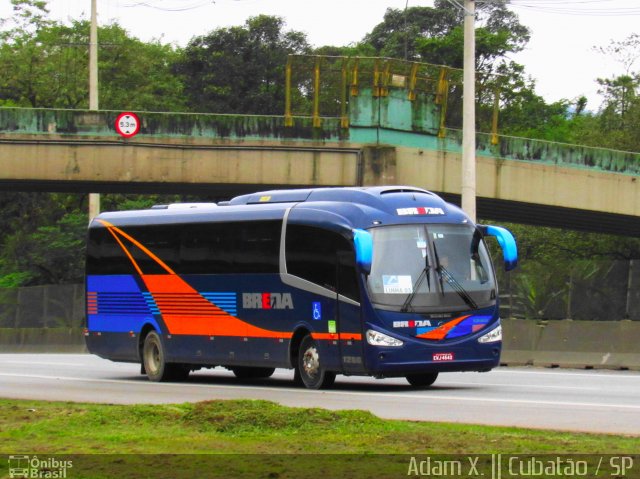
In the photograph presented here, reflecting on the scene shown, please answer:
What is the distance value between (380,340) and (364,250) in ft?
4.36

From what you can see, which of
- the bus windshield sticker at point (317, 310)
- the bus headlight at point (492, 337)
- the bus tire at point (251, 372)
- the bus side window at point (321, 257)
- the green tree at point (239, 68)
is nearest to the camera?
the bus side window at point (321, 257)

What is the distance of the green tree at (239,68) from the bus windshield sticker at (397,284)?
199 feet

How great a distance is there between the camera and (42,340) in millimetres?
47312

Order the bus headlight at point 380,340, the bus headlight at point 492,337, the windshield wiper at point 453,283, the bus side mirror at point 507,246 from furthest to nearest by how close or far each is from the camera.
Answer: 1. the bus side mirror at point 507,246
2. the bus headlight at point 492,337
3. the windshield wiper at point 453,283
4. the bus headlight at point 380,340

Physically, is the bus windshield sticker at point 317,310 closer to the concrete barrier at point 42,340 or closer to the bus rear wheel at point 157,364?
the bus rear wheel at point 157,364

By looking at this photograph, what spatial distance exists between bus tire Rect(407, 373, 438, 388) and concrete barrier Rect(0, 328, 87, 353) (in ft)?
80.7

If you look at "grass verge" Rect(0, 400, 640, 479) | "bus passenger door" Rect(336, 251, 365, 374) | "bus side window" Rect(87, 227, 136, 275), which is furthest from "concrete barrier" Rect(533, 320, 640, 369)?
"grass verge" Rect(0, 400, 640, 479)

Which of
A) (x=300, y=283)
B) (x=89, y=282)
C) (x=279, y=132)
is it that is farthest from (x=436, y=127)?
(x=300, y=283)

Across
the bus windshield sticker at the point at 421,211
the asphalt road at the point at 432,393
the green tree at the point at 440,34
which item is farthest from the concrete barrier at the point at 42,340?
the green tree at the point at 440,34

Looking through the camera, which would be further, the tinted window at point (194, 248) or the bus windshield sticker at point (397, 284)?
the tinted window at point (194, 248)

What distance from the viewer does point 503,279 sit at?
106 ft

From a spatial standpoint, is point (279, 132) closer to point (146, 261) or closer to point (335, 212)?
point (146, 261)

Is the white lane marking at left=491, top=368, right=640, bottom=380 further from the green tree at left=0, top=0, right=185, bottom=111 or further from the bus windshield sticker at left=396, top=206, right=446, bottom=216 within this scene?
the green tree at left=0, top=0, right=185, bottom=111

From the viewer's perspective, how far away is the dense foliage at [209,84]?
2416 inches
